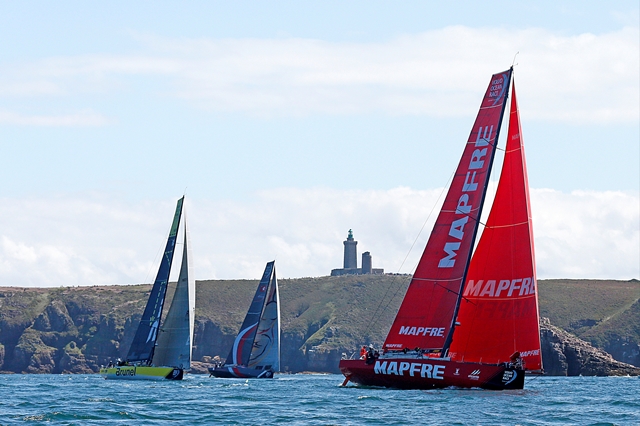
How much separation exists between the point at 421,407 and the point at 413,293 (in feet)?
28.8

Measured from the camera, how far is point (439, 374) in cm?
3931

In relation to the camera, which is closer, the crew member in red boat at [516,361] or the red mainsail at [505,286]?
the crew member in red boat at [516,361]

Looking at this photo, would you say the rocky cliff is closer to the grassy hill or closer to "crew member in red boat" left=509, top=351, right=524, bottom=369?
the grassy hill

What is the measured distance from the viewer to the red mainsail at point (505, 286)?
4041 centimetres

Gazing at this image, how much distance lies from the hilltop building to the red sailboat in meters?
127

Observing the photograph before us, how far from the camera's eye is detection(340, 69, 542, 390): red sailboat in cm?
4034

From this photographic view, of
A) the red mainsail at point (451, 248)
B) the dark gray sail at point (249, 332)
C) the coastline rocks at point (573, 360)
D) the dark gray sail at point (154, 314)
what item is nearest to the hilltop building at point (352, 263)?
the coastline rocks at point (573, 360)

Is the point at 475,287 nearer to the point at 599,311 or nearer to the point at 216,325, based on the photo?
the point at 216,325

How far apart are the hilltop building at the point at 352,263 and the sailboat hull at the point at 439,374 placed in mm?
128247

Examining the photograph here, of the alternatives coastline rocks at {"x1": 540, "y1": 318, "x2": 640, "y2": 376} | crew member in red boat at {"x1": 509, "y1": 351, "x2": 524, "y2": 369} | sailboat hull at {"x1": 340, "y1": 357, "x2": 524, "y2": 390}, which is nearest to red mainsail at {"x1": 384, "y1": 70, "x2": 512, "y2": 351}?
sailboat hull at {"x1": 340, "y1": 357, "x2": 524, "y2": 390}

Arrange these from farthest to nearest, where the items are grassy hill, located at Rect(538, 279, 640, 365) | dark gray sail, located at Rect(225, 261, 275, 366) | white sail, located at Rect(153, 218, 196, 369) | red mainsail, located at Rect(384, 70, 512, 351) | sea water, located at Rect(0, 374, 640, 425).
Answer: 1. grassy hill, located at Rect(538, 279, 640, 365)
2. dark gray sail, located at Rect(225, 261, 275, 366)
3. white sail, located at Rect(153, 218, 196, 369)
4. red mainsail, located at Rect(384, 70, 512, 351)
5. sea water, located at Rect(0, 374, 640, 425)

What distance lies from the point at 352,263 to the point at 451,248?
13341 cm

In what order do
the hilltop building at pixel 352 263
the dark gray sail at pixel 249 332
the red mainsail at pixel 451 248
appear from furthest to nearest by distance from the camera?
1. the hilltop building at pixel 352 263
2. the dark gray sail at pixel 249 332
3. the red mainsail at pixel 451 248

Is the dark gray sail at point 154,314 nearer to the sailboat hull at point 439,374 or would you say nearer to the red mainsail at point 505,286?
the sailboat hull at point 439,374
